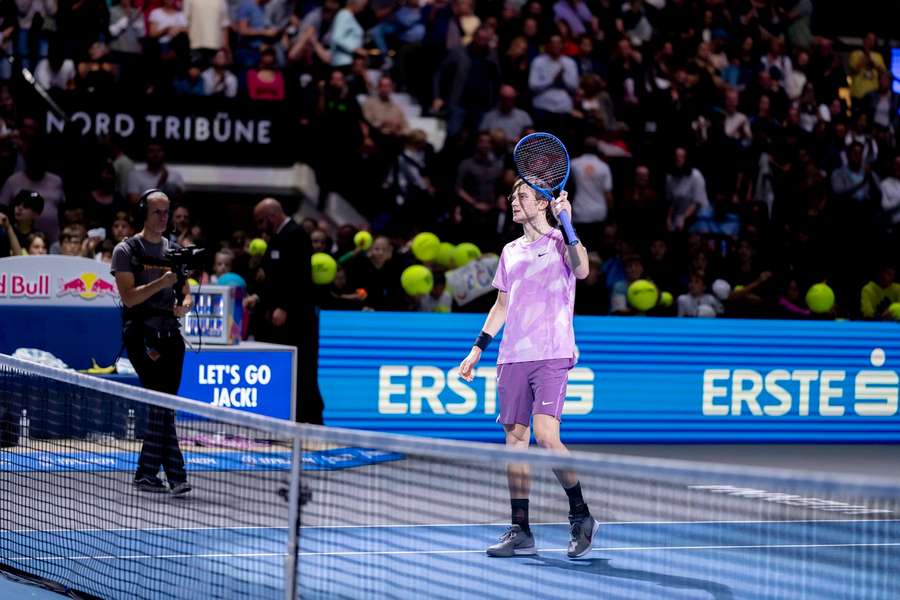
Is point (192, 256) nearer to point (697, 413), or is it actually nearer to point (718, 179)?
point (697, 413)

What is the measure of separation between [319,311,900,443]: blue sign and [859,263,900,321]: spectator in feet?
6.44

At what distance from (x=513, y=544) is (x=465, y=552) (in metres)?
0.30

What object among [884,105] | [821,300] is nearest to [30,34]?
[821,300]

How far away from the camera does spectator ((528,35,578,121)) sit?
765 inches

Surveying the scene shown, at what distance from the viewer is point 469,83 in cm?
1898

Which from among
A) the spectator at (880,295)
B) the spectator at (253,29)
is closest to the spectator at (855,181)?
the spectator at (880,295)

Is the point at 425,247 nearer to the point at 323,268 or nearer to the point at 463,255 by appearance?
the point at 463,255

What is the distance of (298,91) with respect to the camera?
707 inches

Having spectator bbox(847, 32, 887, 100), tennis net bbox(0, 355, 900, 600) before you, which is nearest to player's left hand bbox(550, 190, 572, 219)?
tennis net bbox(0, 355, 900, 600)

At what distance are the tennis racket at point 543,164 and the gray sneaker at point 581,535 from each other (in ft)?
5.53

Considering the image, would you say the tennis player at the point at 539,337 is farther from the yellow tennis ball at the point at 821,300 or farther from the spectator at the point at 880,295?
the spectator at the point at 880,295

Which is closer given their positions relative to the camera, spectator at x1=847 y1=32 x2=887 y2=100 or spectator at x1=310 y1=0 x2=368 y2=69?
spectator at x1=310 y1=0 x2=368 y2=69

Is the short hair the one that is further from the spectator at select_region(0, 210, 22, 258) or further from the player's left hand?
the player's left hand

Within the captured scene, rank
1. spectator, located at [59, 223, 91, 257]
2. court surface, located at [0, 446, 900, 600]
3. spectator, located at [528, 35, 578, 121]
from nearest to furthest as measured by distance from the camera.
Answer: court surface, located at [0, 446, 900, 600], spectator, located at [59, 223, 91, 257], spectator, located at [528, 35, 578, 121]
